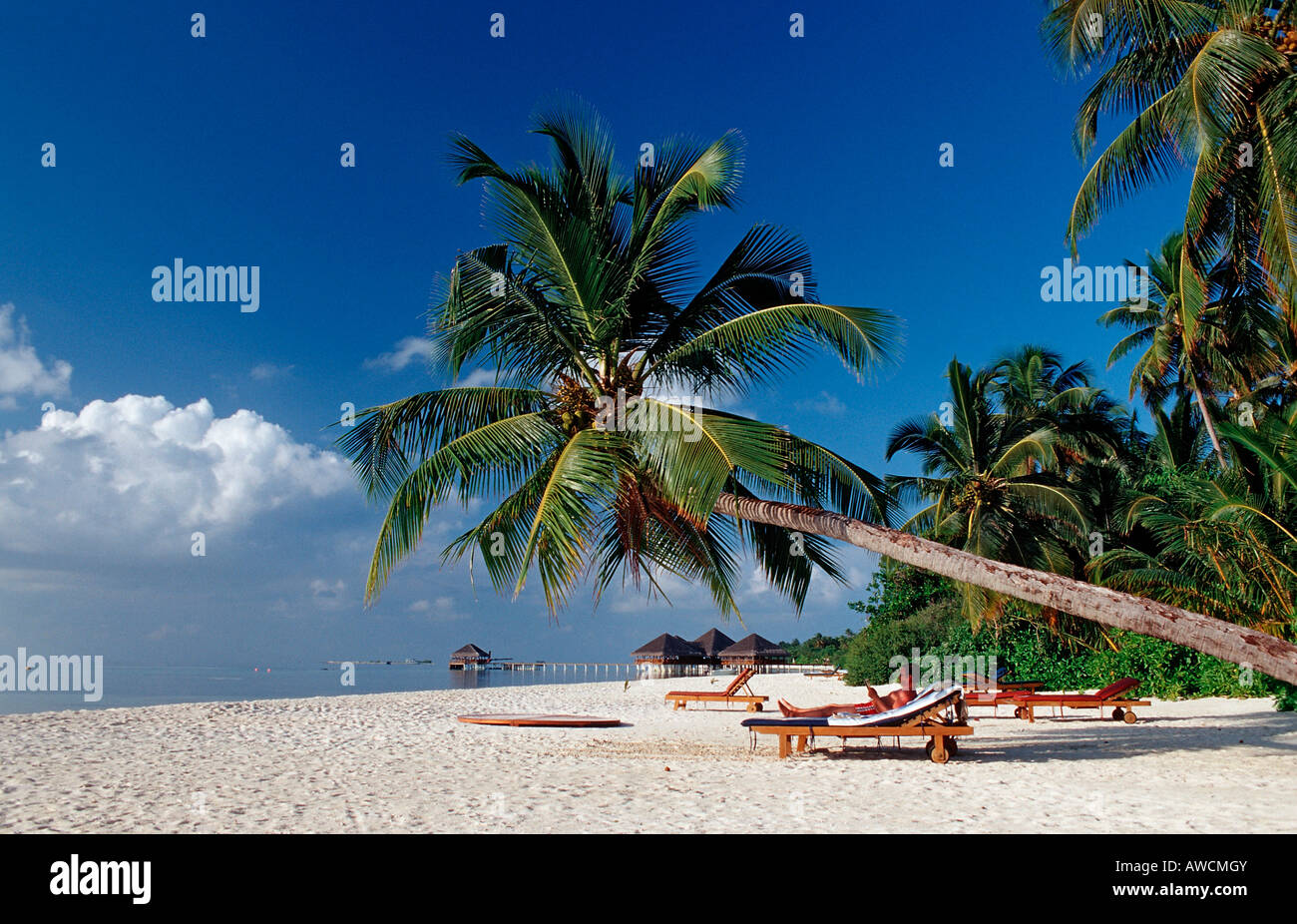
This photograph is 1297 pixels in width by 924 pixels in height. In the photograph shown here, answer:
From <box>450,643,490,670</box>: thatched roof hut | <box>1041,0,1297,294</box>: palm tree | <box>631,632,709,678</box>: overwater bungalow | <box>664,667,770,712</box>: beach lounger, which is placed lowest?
<box>450,643,490,670</box>: thatched roof hut

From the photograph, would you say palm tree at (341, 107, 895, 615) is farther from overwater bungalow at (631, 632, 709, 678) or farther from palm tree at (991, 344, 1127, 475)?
overwater bungalow at (631, 632, 709, 678)

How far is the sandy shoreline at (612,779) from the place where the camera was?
553 cm

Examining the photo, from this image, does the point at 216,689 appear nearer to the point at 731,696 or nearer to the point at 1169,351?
the point at 731,696

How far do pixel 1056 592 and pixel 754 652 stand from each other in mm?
43766

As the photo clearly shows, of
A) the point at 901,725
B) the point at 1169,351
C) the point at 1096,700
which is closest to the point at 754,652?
the point at 1169,351

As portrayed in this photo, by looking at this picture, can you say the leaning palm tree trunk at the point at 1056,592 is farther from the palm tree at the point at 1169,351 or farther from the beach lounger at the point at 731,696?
the palm tree at the point at 1169,351

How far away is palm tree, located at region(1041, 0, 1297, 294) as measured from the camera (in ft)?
28.2

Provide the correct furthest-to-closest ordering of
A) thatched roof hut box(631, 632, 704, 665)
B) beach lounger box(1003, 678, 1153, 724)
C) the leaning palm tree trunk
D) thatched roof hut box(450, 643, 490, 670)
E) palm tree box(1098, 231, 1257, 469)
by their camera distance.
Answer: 1. thatched roof hut box(450, 643, 490, 670)
2. thatched roof hut box(631, 632, 704, 665)
3. palm tree box(1098, 231, 1257, 469)
4. beach lounger box(1003, 678, 1153, 724)
5. the leaning palm tree trunk

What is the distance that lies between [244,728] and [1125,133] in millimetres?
15269

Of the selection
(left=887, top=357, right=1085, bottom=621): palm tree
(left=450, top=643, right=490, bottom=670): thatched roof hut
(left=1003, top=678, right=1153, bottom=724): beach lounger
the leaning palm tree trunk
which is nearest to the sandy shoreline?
(left=1003, top=678, right=1153, bottom=724): beach lounger

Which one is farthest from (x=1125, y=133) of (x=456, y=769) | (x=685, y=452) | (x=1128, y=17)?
(x=456, y=769)

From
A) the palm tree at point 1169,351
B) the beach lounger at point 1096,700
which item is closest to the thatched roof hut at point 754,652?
the palm tree at point 1169,351

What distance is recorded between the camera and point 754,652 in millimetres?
49312

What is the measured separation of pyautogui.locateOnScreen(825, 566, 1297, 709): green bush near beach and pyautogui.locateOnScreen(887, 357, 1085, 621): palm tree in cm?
197
